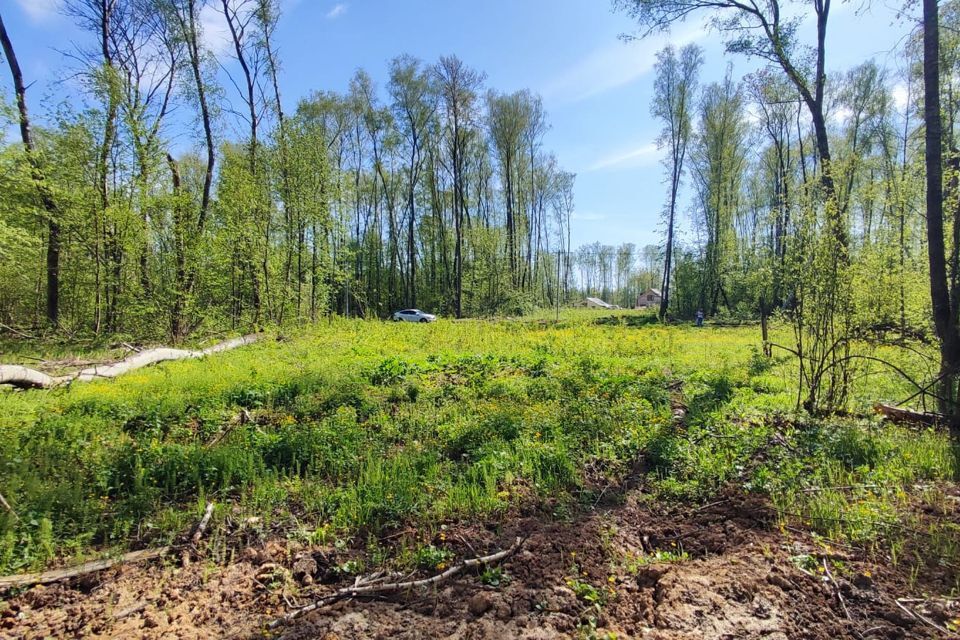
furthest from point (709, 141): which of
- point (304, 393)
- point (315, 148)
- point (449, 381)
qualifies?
point (304, 393)

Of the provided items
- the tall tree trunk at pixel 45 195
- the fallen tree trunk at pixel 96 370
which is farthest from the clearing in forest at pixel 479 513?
the tall tree trunk at pixel 45 195

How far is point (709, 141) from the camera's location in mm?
29250

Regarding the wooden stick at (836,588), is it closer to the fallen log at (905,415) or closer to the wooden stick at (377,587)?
the wooden stick at (377,587)

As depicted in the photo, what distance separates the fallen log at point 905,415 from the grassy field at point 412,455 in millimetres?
333

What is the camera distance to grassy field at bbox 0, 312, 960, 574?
11.2ft

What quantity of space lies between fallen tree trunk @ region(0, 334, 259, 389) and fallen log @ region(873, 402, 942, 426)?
13.3 meters

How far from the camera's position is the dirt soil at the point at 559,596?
2.27 metres

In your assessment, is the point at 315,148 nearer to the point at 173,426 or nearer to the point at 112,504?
Answer: the point at 173,426

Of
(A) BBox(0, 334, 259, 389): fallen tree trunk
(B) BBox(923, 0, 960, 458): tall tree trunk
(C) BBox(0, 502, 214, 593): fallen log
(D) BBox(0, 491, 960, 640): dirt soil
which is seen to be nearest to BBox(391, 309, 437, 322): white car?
(A) BBox(0, 334, 259, 389): fallen tree trunk

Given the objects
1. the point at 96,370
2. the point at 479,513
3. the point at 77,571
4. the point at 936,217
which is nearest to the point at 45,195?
the point at 96,370

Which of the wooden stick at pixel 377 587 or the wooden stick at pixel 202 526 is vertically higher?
the wooden stick at pixel 202 526

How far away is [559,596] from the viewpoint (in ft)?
8.27

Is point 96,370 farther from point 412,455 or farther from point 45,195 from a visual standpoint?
point 412,455

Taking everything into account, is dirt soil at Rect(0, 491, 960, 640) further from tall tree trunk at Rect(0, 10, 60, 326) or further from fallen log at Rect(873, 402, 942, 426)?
tall tree trunk at Rect(0, 10, 60, 326)
